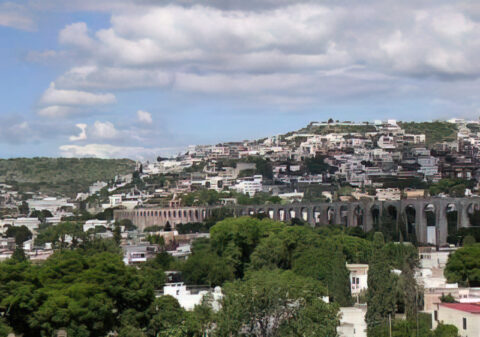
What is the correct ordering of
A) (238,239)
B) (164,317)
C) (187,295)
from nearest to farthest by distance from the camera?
(164,317) → (187,295) → (238,239)

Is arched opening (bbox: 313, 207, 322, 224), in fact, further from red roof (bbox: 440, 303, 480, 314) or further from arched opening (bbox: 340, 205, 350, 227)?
red roof (bbox: 440, 303, 480, 314)

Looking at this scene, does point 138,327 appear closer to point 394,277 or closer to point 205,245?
point 394,277

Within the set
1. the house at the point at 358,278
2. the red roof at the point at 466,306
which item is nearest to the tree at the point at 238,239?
the house at the point at 358,278

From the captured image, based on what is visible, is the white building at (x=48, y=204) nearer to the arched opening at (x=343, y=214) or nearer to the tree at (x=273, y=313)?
the arched opening at (x=343, y=214)

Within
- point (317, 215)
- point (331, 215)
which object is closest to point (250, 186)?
point (317, 215)

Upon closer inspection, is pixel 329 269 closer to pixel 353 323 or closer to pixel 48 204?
pixel 353 323

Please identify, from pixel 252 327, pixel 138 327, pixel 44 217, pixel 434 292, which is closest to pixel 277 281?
pixel 252 327
